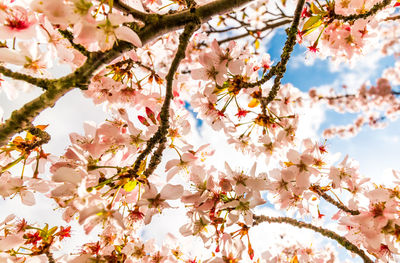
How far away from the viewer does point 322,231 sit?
242 centimetres

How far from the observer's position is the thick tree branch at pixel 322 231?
227 cm

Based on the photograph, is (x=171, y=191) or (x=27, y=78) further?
(x=171, y=191)

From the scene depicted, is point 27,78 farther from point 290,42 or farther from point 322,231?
point 322,231

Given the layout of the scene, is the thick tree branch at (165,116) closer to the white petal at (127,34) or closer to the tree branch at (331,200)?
the white petal at (127,34)

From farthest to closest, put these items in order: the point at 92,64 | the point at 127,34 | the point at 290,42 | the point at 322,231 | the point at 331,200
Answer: the point at 322,231, the point at 331,200, the point at 290,42, the point at 92,64, the point at 127,34

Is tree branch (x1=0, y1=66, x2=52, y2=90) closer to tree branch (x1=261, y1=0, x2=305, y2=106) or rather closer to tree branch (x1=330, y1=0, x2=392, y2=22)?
tree branch (x1=261, y1=0, x2=305, y2=106)

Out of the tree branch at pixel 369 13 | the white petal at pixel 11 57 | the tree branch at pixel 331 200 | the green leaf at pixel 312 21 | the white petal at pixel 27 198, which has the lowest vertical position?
the white petal at pixel 27 198

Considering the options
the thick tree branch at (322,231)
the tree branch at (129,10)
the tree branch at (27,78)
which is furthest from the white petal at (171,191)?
the thick tree branch at (322,231)

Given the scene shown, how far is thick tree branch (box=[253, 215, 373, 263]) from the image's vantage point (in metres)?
2.27

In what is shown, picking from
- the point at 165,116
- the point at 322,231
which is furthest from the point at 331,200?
the point at 165,116

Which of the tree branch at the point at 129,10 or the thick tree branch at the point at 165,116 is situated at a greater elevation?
the tree branch at the point at 129,10

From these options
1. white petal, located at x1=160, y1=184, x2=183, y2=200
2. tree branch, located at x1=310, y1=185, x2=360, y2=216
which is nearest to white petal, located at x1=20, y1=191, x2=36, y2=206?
white petal, located at x1=160, y1=184, x2=183, y2=200

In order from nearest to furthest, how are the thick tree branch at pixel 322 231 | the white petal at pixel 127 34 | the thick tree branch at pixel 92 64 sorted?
the white petal at pixel 127 34, the thick tree branch at pixel 92 64, the thick tree branch at pixel 322 231

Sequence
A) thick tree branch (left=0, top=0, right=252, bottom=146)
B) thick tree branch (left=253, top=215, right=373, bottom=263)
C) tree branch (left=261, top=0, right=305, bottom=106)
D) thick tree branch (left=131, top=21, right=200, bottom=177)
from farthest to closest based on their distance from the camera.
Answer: thick tree branch (left=253, top=215, right=373, bottom=263), tree branch (left=261, top=0, right=305, bottom=106), thick tree branch (left=131, top=21, right=200, bottom=177), thick tree branch (left=0, top=0, right=252, bottom=146)
